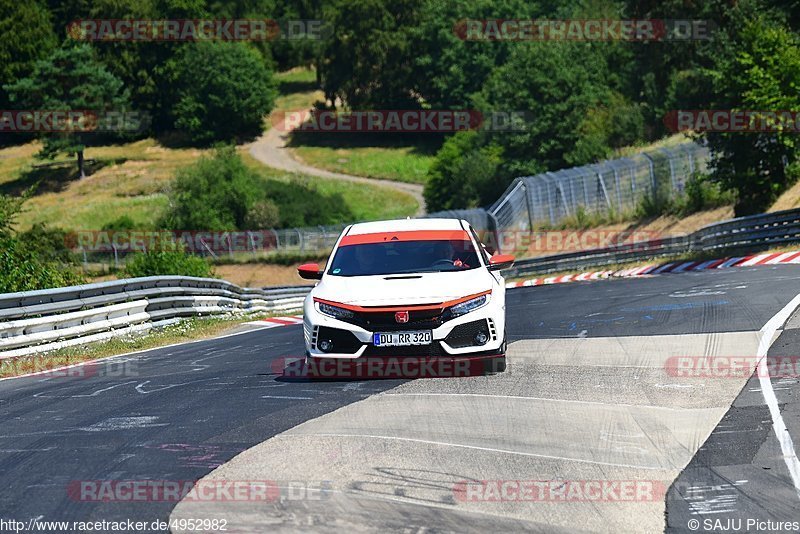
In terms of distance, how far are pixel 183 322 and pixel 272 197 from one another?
61.5 meters

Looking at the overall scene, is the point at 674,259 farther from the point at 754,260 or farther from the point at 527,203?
the point at 527,203

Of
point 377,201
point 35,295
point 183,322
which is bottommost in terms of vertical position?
point 377,201

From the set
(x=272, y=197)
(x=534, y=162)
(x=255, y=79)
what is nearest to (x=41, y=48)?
(x=255, y=79)

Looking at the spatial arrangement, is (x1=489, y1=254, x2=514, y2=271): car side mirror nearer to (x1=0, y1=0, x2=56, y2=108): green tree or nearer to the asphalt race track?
the asphalt race track

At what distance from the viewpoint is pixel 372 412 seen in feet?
30.7

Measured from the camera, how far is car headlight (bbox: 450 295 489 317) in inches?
427

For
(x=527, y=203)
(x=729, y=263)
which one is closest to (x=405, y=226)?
(x=729, y=263)

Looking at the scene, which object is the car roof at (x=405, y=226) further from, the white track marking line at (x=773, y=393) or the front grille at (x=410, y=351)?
the white track marking line at (x=773, y=393)

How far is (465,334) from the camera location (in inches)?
427

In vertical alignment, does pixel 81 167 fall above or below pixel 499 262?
below

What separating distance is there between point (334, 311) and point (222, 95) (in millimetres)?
101699

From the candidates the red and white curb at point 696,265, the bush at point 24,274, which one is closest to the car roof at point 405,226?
the bush at point 24,274

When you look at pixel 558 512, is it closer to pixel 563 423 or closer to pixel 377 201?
pixel 563 423

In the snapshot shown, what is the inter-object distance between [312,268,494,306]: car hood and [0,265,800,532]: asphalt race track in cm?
86
